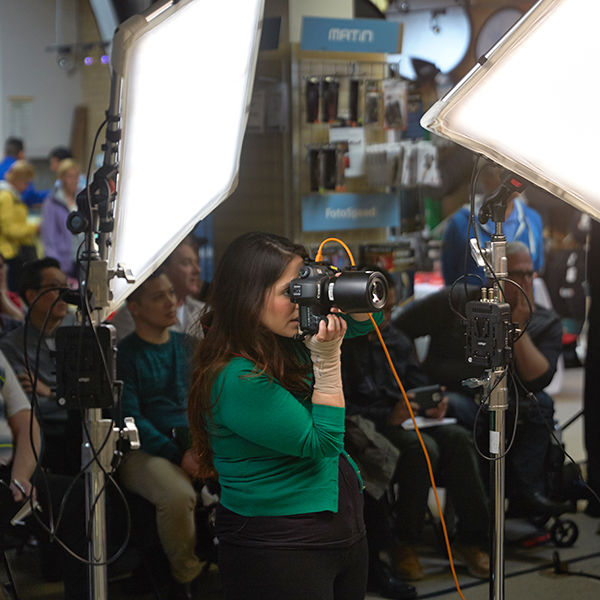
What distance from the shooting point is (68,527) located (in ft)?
8.79

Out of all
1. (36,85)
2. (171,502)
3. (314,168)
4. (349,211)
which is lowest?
(171,502)

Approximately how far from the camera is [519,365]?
3.57m

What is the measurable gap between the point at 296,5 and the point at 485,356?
2024 mm

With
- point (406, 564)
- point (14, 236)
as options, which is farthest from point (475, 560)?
point (14, 236)

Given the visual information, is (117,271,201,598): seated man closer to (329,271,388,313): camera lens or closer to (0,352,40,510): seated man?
(0,352,40,510): seated man

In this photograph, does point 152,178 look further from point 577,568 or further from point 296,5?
point 577,568

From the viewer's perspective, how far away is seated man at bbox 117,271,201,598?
2859 mm

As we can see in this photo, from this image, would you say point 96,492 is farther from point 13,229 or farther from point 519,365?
point 13,229

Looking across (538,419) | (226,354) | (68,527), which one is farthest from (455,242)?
(226,354)

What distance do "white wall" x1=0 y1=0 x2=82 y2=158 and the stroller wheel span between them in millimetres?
7183

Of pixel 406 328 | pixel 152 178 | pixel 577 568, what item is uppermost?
pixel 152 178

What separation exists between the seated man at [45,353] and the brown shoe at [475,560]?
54.5 inches

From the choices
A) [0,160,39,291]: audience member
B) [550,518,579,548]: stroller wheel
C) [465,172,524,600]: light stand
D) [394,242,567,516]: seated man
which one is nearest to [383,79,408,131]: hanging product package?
[394,242,567,516]: seated man

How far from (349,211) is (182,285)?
722 mm
